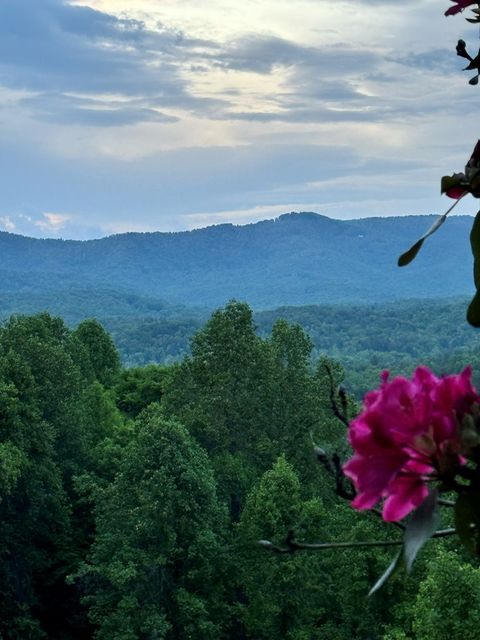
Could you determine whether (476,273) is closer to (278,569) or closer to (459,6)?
(459,6)

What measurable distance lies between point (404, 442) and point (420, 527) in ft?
0.36

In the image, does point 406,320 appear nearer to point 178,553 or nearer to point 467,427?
point 178,553

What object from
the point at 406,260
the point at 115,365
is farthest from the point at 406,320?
the point at 406,260

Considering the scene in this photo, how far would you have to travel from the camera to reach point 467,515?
4.03 ft

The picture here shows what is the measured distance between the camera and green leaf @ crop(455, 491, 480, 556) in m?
1.22

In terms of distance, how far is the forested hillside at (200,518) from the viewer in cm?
2055

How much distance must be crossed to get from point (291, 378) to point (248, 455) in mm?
2594

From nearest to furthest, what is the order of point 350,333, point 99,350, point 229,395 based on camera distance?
1. point 229,395
2. point 99,350
3. point 350,333

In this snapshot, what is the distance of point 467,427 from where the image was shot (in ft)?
3.86

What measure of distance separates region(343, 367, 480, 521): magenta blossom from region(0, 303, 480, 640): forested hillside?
16.0 meters

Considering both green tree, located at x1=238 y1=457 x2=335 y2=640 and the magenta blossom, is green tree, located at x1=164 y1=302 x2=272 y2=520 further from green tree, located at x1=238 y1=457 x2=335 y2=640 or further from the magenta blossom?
the magenta blossom

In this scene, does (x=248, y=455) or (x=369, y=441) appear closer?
(x=369, y=441)

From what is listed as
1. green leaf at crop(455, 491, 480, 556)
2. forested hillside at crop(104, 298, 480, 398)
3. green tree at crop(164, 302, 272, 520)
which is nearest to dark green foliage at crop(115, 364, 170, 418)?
green tree at crop(164, 302, 272, 520)

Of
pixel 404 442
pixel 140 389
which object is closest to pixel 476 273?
pixel 404 442
